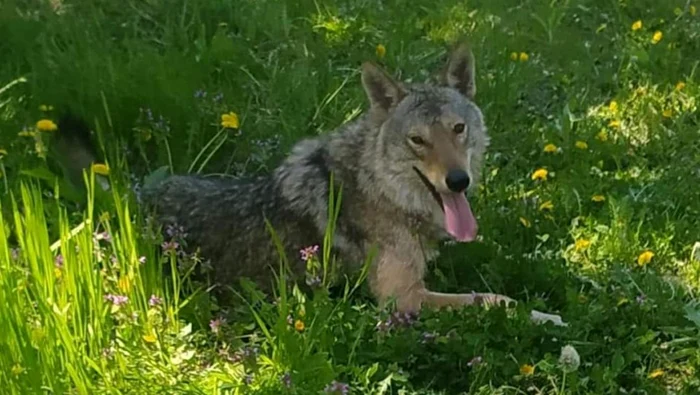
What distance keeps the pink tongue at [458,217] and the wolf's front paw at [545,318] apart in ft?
1.46

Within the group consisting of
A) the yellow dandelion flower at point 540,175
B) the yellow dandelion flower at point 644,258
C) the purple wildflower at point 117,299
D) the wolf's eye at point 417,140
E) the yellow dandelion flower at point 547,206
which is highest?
the wolf's eye at point 417,140

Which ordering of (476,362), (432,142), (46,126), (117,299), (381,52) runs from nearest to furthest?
(117,299), (476,362), (432,142), (46,126), (381,52)

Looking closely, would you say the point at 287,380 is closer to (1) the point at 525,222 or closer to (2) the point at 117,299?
(2) the point at 117,299

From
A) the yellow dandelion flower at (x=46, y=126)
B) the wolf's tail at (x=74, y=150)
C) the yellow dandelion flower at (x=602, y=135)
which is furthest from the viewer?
the yellow dandelion flower at (x=602, y=135)

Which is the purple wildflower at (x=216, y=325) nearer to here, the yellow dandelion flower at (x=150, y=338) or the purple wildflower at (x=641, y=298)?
the yellow dandelion flower at (x=150, y=338)

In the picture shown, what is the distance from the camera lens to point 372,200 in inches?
168

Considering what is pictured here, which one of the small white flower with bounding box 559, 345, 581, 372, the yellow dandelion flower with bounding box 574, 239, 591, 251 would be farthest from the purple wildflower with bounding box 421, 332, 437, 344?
the yellow dandelion flower with bounding box 574, 239, 591, 251

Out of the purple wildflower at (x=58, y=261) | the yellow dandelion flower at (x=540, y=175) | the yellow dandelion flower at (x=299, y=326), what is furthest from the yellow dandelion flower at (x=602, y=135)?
the purple wildflower at (x=58, y=261)

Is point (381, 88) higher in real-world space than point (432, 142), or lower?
higher

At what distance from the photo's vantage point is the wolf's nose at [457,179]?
3934mm

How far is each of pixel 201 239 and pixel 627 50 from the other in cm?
317

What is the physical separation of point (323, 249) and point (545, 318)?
92 cm

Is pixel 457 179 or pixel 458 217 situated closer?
pixel 457 179

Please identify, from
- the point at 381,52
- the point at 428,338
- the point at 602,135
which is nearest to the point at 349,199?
the point at 428,338
